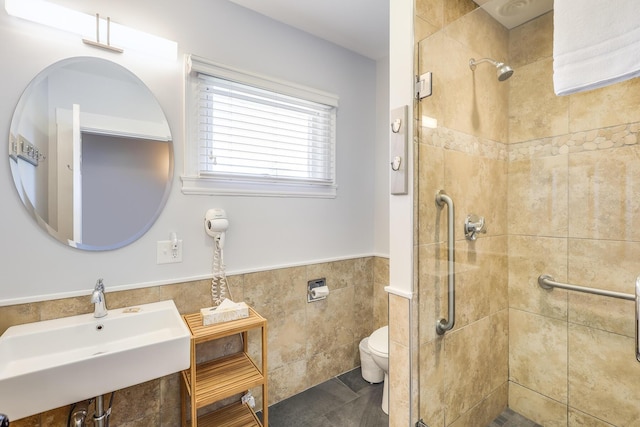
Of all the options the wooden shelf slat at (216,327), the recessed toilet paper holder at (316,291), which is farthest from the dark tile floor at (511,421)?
the wooden shelf slat at (216,327)

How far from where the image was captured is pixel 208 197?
67.6 inches

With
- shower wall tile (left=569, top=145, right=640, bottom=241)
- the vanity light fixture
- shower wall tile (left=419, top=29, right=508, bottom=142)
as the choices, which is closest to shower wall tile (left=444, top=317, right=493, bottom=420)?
shower wall tile (left=569, top=145, right=640, bottom=241)

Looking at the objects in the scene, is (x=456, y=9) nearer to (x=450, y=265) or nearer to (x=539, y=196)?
(x=539, y=196)

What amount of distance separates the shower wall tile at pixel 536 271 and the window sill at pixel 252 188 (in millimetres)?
1277

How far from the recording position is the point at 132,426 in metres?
1.47

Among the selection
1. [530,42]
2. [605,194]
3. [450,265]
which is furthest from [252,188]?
[605,194]

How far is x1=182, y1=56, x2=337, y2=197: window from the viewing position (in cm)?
168

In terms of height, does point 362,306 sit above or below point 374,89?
below

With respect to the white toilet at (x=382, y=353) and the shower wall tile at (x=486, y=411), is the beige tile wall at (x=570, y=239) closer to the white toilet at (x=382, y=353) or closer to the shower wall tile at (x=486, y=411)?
the shower wall tile at (x=486, y=411)

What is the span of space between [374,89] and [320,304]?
1858 mm

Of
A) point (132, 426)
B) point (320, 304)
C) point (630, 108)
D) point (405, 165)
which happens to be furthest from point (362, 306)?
point (630, 108)

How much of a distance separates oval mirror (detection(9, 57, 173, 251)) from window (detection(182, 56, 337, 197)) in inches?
7.7

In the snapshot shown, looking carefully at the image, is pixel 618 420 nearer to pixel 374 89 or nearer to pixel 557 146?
pixel 557 146

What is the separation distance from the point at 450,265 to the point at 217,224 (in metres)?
1.30
